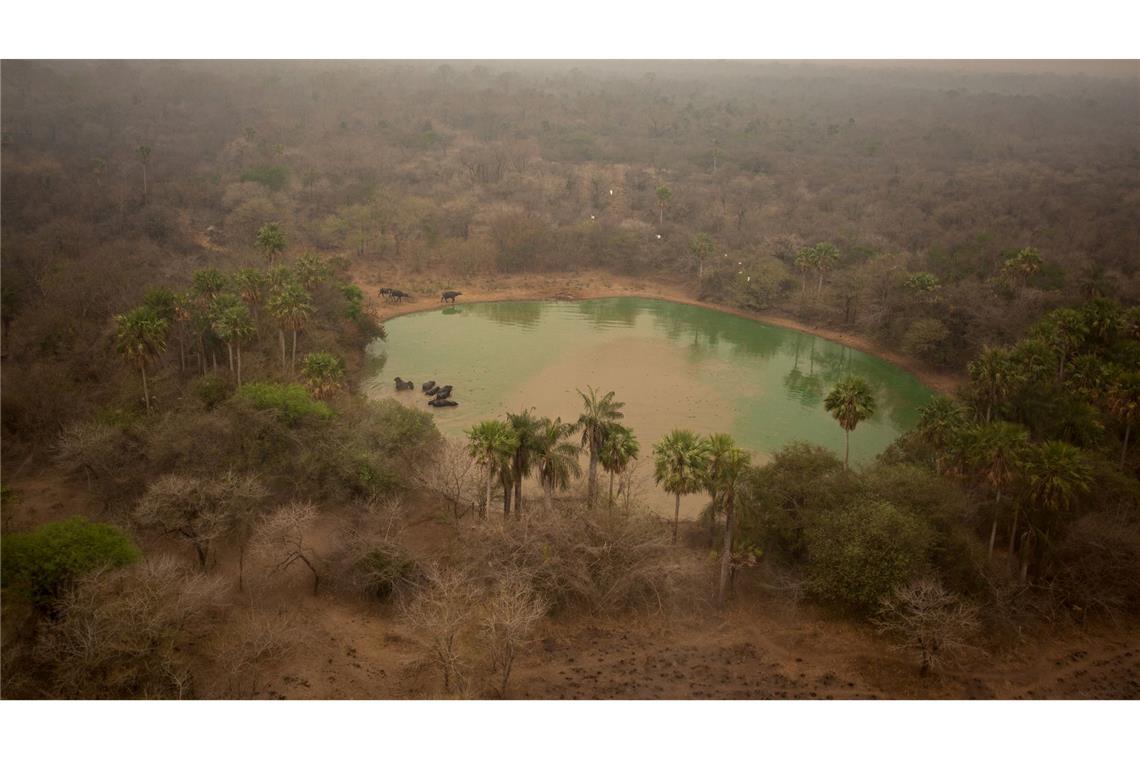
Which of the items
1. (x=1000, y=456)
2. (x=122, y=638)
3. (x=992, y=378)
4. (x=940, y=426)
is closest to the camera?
(x=122, y=638)

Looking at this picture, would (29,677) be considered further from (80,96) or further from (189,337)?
(80,96)

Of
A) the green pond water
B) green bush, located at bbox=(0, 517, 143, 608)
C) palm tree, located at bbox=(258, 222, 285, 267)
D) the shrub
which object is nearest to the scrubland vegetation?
green bush, located at bbox=(0, 517, 143, 608)

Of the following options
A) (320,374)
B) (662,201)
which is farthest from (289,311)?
(662,201)

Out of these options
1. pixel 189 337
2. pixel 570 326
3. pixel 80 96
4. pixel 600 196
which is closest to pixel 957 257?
pixel 570 326

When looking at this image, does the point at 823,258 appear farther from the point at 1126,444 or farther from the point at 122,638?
the point at 122,638

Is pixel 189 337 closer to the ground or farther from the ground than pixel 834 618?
farther from the ground

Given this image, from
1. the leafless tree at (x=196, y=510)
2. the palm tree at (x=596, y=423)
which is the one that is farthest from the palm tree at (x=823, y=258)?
the leafless tree at (x=196, y=510)
